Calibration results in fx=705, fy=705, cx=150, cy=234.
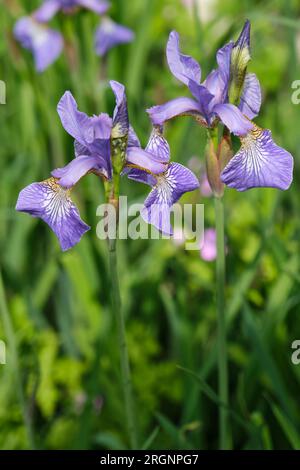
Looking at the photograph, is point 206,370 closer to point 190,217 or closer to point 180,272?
point 180,272

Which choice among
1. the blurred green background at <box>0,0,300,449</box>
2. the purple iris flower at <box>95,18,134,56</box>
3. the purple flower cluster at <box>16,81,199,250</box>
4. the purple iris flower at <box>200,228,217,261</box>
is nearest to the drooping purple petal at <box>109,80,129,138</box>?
the purple flower cluster at <box>16,81,199,250</box>

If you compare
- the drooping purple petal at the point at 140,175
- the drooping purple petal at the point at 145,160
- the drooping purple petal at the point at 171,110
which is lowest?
the drooping purple petal at the point at 140,175

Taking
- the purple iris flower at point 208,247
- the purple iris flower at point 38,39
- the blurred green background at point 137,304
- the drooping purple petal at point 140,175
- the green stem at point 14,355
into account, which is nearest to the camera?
the drooping purple petal at point 140,175

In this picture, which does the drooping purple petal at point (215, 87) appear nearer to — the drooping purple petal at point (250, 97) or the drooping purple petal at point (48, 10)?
the drooping purple petal at point (250, 97)

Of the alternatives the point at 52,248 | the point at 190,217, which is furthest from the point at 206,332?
the point at 52,248

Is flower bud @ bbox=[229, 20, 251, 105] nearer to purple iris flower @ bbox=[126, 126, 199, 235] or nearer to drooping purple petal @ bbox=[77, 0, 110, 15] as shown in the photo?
purple iris flower @ bbox=[126, 126, 199, 235]

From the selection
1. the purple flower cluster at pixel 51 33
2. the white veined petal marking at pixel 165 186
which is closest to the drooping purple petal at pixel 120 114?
the white veined petal marking at pixel 165 186

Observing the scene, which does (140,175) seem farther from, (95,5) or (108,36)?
(108,36)
